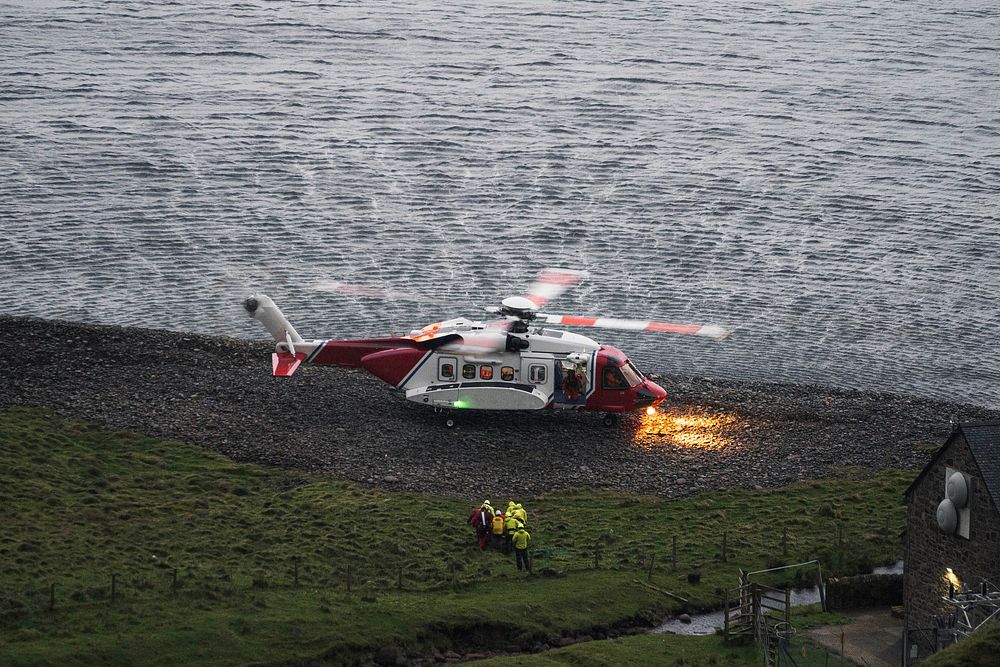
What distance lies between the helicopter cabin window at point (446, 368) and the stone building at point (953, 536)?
21.4 metres

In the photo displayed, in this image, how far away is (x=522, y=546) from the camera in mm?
41094

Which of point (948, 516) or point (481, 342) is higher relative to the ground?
point (948, 516)

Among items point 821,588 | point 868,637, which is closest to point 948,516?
point 868,637

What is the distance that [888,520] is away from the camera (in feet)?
153

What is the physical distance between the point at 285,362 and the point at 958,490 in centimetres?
2723

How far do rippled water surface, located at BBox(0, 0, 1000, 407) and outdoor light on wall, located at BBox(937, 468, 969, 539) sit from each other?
31.2 meters

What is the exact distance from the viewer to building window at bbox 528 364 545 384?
176ft

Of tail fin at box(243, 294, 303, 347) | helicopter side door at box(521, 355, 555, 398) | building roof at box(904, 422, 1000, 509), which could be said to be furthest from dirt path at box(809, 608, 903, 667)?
tail fin at box(243, 294, 303, 347)

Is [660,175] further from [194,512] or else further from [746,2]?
[194,512]

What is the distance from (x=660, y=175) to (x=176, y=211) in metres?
33.5

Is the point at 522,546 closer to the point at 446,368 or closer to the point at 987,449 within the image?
the point at 987,449

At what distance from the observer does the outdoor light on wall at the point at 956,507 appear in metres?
34.5

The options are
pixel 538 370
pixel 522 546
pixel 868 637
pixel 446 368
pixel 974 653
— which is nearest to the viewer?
pixel 974 653

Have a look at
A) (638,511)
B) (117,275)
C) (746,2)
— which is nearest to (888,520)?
(638,511)
